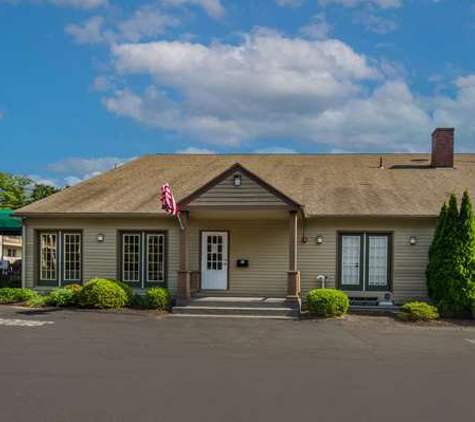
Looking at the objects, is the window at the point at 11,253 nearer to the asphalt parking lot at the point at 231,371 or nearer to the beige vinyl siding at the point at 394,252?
the asphalt parking lot at the point at 231,371

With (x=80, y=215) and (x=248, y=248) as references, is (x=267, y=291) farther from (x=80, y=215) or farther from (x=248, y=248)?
(x=80, y=215)

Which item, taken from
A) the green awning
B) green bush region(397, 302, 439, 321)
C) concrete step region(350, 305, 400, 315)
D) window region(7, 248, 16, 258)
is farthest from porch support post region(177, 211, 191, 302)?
window region(7, 248, 16, 258)

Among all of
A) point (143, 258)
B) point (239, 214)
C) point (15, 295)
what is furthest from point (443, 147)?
point (15, 295)

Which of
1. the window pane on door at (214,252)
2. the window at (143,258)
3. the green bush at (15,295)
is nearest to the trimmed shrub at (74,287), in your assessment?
the green bush at (15,295)

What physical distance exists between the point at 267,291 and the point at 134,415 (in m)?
10.5

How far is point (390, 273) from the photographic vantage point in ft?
51.4

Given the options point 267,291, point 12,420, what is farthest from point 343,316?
point 12,420

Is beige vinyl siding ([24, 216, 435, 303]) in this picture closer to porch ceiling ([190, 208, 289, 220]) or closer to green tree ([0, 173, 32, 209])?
porch ceiling ([190, 208, 289, 220])

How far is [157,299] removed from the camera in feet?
47.5

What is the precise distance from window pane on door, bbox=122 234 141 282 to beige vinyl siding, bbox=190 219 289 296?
5.97ft

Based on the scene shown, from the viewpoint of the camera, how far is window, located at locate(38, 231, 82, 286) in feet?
54.6

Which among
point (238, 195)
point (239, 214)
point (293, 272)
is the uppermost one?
point (238, 195)

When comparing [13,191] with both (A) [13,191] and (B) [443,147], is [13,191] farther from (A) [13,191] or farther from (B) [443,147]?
(B) [443,147]

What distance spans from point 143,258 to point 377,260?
7.51m
